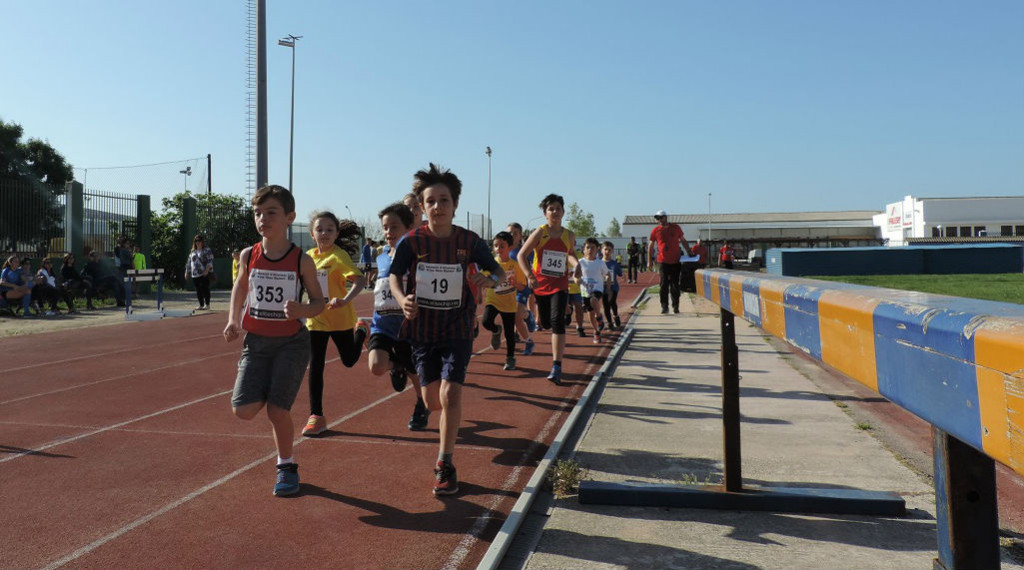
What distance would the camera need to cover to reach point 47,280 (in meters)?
16.9

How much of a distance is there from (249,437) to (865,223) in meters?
94.8

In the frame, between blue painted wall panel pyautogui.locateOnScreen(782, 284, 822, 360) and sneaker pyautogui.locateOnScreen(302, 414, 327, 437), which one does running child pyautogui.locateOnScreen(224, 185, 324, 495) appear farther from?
blue painted wall panel pyautogui.locateOnScreen(782, 284, 822, 360)

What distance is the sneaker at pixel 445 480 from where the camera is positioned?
4180 mm

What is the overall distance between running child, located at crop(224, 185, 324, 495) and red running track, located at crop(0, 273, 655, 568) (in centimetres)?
45

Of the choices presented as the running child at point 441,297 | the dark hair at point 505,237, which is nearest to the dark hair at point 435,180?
the running child at point 441,297

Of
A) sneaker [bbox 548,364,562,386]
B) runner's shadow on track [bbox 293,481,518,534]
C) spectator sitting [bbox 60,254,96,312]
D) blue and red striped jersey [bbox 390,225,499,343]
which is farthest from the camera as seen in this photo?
spectator sitting [bbox 60,254,96,312]

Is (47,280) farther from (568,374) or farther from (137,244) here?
(568,374)

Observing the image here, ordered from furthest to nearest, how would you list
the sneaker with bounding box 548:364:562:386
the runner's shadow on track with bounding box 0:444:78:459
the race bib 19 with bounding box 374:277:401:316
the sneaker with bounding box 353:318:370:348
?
1. the sneaker with bounding box 548:364:562:386
2. the sneaker with bounding box 353:318:370:348
3. the race bib 19 with bounding box 374:277:401:316
4. the runner's shadow on track with bounding box 0:444:78:459

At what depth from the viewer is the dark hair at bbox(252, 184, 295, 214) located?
4.34 metres

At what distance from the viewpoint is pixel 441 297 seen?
447 centimetres

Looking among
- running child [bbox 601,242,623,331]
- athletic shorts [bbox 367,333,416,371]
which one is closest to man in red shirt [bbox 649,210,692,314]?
running child [bbox 601,242,623,331]

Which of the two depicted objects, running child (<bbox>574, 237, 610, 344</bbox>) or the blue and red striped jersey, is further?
running child (<bbox>574, 237, 610, 344</bbox>)

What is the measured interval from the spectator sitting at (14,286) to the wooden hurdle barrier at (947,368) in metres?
17.6

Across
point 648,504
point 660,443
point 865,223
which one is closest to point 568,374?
point 660,443
